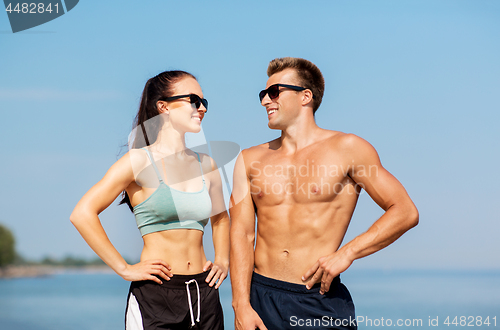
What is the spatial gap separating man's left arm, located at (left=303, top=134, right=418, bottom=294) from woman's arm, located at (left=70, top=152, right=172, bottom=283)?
1234 millimetres

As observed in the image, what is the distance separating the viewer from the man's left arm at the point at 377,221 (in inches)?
143

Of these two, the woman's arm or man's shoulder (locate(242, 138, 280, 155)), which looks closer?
the woman's arm

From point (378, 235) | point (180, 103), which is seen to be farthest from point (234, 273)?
point (180, 103)

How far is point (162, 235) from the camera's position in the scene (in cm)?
366

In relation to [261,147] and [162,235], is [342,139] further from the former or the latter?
[162,235]

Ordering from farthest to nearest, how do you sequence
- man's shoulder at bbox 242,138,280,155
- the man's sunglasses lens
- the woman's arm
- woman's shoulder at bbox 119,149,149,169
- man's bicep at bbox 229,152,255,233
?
man's shoulder at bbox 242,138,280,155 < the man's sunglasses lens < man's bicep at bbox 229,152,255,233 < woman's shoulder at bbox 119,149,149,169 < the woman's arm

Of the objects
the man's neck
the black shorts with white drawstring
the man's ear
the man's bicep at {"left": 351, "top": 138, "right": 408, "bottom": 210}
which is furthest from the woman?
the man's bicep at {"left": 351, "top": 138, "right": 408, "bottom": 210}

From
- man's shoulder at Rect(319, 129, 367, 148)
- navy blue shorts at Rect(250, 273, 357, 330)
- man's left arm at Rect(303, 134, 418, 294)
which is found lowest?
navy blue shorts at Rect(250, 273, 357, 330)

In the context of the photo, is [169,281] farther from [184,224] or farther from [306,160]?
[306,160]

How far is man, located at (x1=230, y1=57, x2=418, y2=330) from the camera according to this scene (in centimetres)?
373

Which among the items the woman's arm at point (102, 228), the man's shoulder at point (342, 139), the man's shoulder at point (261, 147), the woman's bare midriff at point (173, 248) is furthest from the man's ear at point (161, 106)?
the man's shoulder at point (342, 139)

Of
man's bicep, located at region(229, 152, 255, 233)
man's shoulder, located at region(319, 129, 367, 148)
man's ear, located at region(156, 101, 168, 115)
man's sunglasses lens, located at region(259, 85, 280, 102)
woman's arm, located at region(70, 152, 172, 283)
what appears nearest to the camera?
woman's arm, located at region(70, 152, 172, 283)

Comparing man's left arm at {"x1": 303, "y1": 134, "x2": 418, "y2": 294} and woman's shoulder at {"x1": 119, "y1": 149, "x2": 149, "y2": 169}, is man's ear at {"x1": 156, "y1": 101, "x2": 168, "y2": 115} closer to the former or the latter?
woman's shoulder at {"x1": 119, "y1": 149, "x2": 149, "y2": 169}

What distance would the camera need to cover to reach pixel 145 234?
12.1 ft
